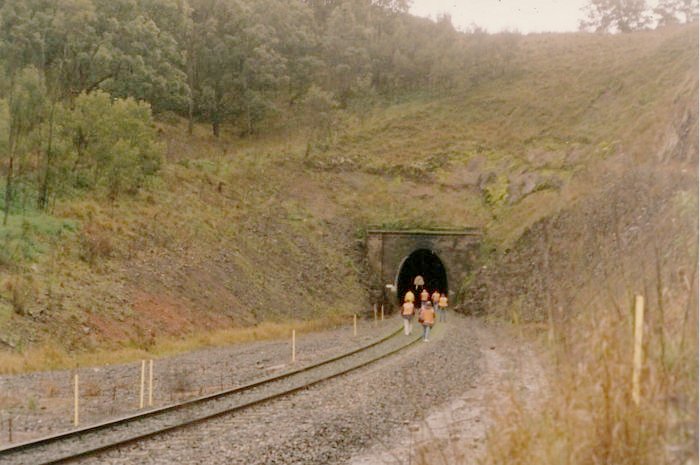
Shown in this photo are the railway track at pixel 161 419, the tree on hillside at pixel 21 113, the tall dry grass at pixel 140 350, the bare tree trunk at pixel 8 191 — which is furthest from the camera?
the tree on hillside at pixel 21 113

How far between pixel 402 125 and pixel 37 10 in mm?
25942

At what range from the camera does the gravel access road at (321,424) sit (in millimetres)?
9656

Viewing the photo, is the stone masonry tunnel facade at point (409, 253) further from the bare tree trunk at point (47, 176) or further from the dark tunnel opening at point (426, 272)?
the bare tree trunk at point (47, 176)

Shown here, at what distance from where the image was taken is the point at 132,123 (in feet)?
107

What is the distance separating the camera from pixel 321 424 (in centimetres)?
1167

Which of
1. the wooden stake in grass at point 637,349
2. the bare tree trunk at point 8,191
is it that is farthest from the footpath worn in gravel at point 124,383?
the wooden stake in grass at point 637,349

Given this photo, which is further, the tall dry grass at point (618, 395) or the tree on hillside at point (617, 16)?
the tree on hillside at point (617, 16)

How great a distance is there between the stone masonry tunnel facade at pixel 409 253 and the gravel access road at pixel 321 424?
21975 millimetres

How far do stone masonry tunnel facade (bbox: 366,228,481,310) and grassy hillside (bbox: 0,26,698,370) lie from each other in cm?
93

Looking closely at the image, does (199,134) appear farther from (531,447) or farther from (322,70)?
(531,447)

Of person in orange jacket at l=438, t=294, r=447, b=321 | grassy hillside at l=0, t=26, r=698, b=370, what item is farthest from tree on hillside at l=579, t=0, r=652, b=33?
person in orange jacket at l=438, t=294, r=447, b=321

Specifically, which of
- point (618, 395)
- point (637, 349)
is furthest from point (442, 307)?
point (637, 349)

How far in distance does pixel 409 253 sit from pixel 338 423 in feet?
97.5

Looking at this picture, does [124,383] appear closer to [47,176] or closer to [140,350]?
[140,350]
